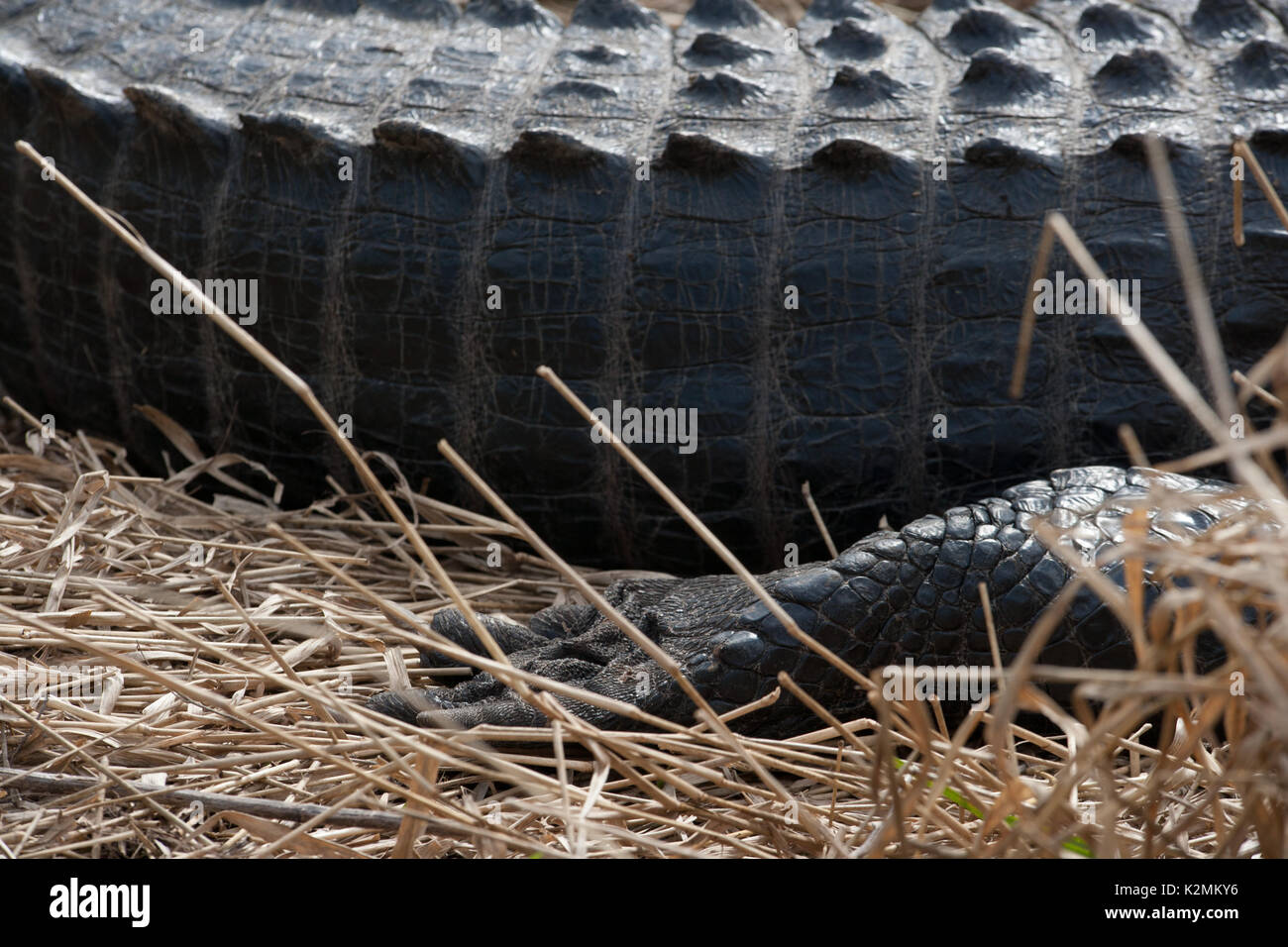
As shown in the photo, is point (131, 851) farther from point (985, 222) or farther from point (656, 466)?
point (985, 222)

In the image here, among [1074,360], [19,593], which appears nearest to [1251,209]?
[1074,360]

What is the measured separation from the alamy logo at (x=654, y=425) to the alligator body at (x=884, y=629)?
0.39 m

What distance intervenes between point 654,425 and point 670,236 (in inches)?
12.9

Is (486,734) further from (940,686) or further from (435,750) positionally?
(940,686)

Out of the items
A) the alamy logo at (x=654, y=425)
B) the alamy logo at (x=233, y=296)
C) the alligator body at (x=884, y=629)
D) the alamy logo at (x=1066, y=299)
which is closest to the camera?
the alligator body at (x=884, y=629)

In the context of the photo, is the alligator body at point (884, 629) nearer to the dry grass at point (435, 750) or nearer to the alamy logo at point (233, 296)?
the dry grass at point (435, 750)

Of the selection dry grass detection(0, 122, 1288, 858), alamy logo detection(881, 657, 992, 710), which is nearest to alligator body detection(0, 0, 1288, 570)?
dry grass detection(0, 122, 1288, 858)

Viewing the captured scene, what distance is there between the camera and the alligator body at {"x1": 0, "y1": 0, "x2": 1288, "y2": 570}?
7.22 ft
